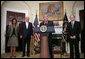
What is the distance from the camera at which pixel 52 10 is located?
5.61 metres

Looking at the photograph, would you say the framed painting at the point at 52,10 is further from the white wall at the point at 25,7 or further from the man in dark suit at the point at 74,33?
the man in dark suit at the point at 74,33

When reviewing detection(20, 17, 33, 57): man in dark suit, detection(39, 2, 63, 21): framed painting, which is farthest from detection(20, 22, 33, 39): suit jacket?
detection(39, 2, 63, 21): framed painting

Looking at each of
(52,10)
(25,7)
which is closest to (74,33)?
(52,10)

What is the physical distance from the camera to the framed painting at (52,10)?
5488mm

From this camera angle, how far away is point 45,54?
2.78m

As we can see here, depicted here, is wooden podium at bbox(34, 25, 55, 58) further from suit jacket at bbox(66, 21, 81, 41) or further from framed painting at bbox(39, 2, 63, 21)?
framed painting at bbox(39, 2, 63, 21)

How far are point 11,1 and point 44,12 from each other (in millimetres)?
1913

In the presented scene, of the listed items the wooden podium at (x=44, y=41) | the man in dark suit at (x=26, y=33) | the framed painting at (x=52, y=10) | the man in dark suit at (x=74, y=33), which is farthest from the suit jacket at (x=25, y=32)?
the framed painting at (x=52, y=10)

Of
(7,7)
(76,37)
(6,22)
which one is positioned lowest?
(76,37)

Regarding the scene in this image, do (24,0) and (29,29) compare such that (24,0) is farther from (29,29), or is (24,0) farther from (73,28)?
(73,28)

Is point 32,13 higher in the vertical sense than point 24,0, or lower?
lower

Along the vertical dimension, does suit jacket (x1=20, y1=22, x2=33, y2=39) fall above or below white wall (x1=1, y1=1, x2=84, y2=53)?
below

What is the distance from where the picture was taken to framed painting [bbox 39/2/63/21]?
5.49 meters

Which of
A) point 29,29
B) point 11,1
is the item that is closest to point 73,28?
point 29,29
